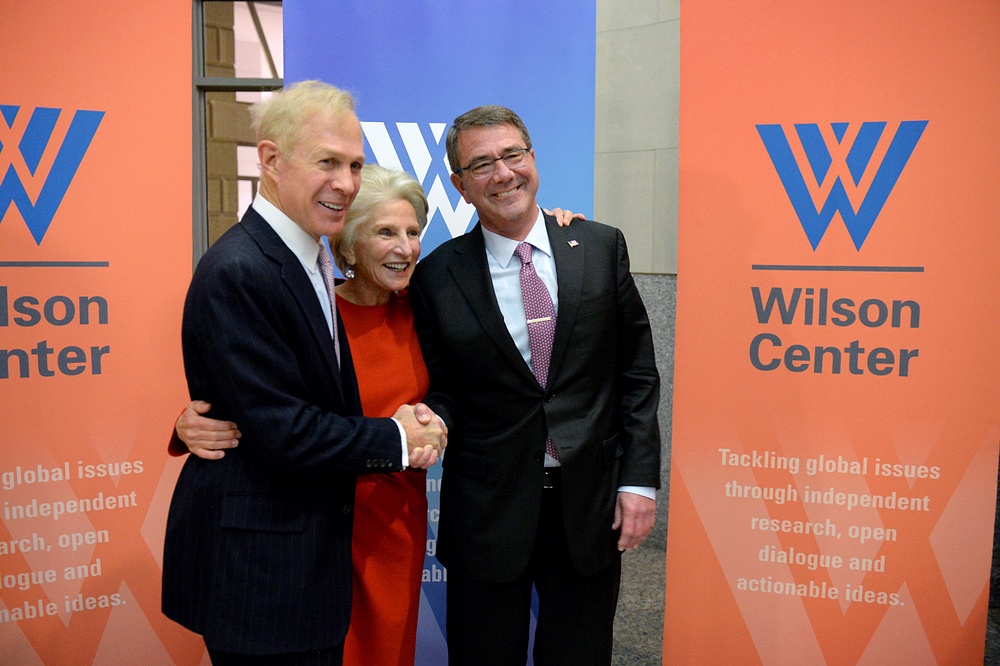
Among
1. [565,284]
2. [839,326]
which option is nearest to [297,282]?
[565,284]

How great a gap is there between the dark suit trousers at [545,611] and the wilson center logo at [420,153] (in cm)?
116

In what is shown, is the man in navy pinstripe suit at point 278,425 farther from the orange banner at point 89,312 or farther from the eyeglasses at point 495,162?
the orange banner at point 89,312

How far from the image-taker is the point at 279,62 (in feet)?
15.8

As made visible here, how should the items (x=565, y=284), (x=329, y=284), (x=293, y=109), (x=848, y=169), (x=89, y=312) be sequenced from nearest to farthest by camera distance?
1. (x=293, y=109)
2. (x=329, y=284)
3. (x=565, y=284)
4. (x=848, y=169)
5. (x=89, y=312)

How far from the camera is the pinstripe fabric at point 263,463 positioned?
141 centimetres

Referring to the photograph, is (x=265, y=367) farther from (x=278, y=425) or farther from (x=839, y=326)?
→ (x=839, y=326)

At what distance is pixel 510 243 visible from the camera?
193 cm

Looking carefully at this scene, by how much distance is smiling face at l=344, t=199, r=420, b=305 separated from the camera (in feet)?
6.19

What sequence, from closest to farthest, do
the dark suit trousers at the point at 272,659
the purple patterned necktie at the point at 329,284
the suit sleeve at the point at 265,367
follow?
the suit sleeve at the point at 265,367 < the dark suit trousers at the point at 272,659 < the purple patterned necktie at the point at 329,284

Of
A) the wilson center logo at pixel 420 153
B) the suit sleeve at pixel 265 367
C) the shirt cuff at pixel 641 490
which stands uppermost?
the wilson center logo at pixel 420 153

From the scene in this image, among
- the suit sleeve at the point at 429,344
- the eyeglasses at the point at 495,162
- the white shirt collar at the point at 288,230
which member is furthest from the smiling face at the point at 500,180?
the white shirt collar at the point at 288,230

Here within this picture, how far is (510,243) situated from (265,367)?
2.45 ft

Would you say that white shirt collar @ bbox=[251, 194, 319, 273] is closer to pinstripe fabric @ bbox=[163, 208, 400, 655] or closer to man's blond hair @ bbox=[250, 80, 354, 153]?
pinstripe fabric @ bbox=[163, 208, 400, 655]

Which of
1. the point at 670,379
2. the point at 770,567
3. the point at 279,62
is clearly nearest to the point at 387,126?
the point at 770,567
